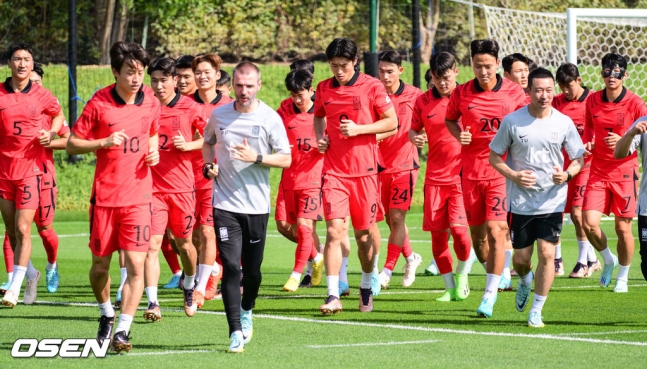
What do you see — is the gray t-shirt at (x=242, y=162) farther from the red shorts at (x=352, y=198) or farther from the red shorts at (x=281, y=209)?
the red shorts at (x=281, y=209)

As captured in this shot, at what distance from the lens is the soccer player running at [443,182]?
12578 mm

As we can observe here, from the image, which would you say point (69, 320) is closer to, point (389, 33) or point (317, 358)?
point (317, 358)

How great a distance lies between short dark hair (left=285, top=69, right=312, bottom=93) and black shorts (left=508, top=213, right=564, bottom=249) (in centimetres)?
384

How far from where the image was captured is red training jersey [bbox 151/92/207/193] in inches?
469

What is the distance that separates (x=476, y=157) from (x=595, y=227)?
2.62 metres

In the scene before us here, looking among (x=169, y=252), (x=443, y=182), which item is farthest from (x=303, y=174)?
(x=443, y=182)

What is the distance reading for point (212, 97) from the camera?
41.5 feet

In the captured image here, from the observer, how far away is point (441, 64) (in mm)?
12922

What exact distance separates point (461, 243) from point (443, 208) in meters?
0.46

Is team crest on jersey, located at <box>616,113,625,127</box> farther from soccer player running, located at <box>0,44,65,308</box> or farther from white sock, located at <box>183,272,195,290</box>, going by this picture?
soccer player running, located at <box>0,44,65,308</box>

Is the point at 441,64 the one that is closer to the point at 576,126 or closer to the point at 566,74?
the point at 566,74

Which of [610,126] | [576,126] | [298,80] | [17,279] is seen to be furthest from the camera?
[576,126]

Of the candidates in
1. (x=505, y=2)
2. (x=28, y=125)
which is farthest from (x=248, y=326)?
(x=505, y=2)

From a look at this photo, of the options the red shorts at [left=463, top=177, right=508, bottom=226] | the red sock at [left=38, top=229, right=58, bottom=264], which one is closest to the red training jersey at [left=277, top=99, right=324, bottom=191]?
the red shorts at [left=463, top=177, right=508, bottom=226]
